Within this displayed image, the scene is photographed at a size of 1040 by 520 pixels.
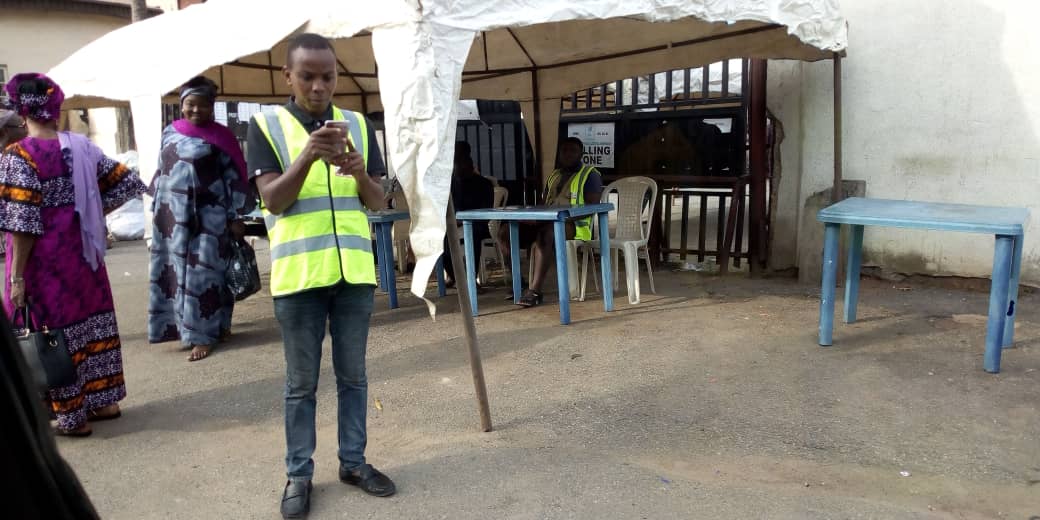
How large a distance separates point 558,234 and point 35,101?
327cm

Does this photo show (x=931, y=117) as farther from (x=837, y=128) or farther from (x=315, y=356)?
(x=315, y=356)

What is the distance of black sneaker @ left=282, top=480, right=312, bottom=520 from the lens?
9.14 feet

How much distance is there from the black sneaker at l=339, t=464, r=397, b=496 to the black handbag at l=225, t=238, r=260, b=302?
2392mm

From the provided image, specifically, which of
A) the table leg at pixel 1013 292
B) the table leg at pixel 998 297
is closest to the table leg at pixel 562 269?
the table leg at pixel 998 297

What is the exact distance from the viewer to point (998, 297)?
159 inches

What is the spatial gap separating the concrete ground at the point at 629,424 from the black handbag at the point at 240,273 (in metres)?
0.44

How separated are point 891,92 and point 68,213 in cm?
592

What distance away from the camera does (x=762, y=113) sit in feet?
21.9

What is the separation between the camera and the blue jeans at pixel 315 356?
8.75 feet

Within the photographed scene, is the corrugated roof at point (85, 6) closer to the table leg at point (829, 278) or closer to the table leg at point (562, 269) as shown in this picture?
the table leg at point (562, 269)

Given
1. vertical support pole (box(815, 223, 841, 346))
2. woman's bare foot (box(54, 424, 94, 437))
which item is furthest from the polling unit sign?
woman's bare foot (box(54, 424, 94, 437))

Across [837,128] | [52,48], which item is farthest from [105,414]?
[52,48]

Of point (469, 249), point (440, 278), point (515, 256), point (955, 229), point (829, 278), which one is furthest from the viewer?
point (440, 278)

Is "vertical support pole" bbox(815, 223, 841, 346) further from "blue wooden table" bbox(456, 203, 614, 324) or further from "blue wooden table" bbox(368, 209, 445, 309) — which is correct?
"blue wooden table" bbox(368, 209, 445, 309)
